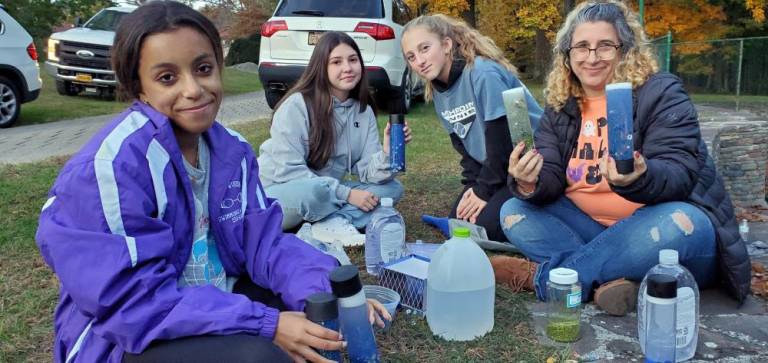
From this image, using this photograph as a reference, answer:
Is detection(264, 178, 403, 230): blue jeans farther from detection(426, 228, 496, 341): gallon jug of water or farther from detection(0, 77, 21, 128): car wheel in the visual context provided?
detection(0, 77, 21, 128): car wheel

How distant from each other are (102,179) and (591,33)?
→ 2208mm

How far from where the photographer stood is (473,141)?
4.04 meters

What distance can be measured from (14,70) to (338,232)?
7292 mm

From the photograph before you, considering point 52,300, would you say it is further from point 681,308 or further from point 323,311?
point 681,308

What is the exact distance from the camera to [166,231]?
177 centimetres

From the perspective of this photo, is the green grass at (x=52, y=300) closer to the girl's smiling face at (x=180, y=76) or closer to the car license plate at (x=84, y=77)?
the girl's smiling face at (x=180, y=76)

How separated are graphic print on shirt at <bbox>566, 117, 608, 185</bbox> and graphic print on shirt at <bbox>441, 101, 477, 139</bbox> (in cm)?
90

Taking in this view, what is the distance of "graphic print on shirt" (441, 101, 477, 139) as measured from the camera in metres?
3.91

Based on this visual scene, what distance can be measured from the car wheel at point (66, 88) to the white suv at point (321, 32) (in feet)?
17.8

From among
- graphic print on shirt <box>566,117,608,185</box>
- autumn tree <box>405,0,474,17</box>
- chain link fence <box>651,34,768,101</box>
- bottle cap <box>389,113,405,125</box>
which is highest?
autumn tree <box>405,0,474,17</box>

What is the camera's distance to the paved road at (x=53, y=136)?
275 inches

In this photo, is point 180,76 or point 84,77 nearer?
point 180,76

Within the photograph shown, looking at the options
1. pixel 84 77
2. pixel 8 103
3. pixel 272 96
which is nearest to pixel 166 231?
pixel 272 96

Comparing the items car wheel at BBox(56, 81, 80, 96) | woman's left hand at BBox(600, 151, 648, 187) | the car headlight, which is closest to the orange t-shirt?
woman's left hand at BBox(600, 151, 648, 187)
